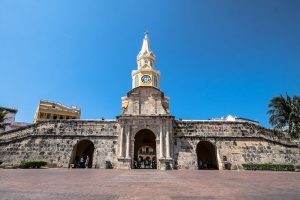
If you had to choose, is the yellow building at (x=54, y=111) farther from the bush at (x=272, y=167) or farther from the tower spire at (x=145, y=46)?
the bush at (x=272, y=167)

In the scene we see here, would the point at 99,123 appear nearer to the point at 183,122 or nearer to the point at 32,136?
the point at 32,136

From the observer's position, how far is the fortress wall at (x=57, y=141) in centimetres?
2753

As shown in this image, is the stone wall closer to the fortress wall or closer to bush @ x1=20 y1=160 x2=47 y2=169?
the fortress wall

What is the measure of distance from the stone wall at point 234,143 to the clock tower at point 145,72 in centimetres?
1603

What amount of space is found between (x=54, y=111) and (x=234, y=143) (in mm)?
46220

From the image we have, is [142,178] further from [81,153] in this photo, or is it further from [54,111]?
[54,111]

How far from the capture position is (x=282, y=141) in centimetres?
2920

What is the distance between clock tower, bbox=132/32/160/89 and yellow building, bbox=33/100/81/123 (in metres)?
24.5

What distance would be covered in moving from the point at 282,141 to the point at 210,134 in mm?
10086

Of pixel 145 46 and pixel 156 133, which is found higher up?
pixel 145 46

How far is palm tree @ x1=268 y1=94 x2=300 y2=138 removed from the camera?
28.3 m

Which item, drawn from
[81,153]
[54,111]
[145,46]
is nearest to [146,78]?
[145,46]

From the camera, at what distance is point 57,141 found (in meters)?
28.7

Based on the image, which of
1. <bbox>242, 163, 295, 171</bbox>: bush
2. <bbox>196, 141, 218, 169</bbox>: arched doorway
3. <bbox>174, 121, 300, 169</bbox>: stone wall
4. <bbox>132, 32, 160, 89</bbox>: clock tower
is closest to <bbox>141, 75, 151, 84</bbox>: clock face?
<bbox>132, 32, 160, 89</bbox>: clock tower
